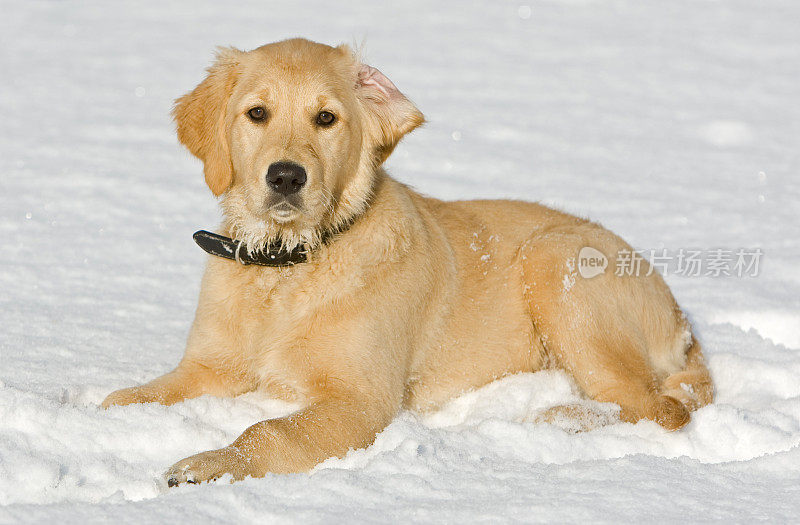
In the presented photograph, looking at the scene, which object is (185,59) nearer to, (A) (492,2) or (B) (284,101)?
(A) (492,2)

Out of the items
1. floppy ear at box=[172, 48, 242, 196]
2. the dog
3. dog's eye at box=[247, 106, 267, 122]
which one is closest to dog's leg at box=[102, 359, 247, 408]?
the dog

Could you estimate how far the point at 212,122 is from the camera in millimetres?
4355

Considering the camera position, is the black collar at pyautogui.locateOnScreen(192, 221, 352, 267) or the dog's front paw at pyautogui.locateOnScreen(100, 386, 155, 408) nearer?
the dog's front paw at pyautogui.locateOnScreen(100, 386, 155, 408)

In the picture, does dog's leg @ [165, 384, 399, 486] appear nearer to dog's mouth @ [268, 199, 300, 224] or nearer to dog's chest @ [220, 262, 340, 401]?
dog's chest @ [220, 262, 340, 401]

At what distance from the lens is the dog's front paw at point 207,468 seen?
3.18m

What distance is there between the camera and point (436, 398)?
4496 mm

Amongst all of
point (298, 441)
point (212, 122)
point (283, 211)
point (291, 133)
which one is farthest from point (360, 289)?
point (212, 122)

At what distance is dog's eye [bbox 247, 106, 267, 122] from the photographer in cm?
411

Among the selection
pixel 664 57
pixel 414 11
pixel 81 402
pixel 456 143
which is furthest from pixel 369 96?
pixel 414 11

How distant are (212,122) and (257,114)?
0.35 meters

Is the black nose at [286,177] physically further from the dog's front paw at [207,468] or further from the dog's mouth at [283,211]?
the dog's front paw at [207,468]

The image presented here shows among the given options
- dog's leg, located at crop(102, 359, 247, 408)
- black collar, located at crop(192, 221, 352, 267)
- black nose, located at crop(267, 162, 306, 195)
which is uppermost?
black nose, located at crop(267, 162, 306, 195)

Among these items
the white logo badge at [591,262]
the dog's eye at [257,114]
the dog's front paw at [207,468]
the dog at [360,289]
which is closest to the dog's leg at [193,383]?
the dog at [360,289]

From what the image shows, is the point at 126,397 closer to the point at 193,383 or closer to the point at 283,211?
the point at 193,383
